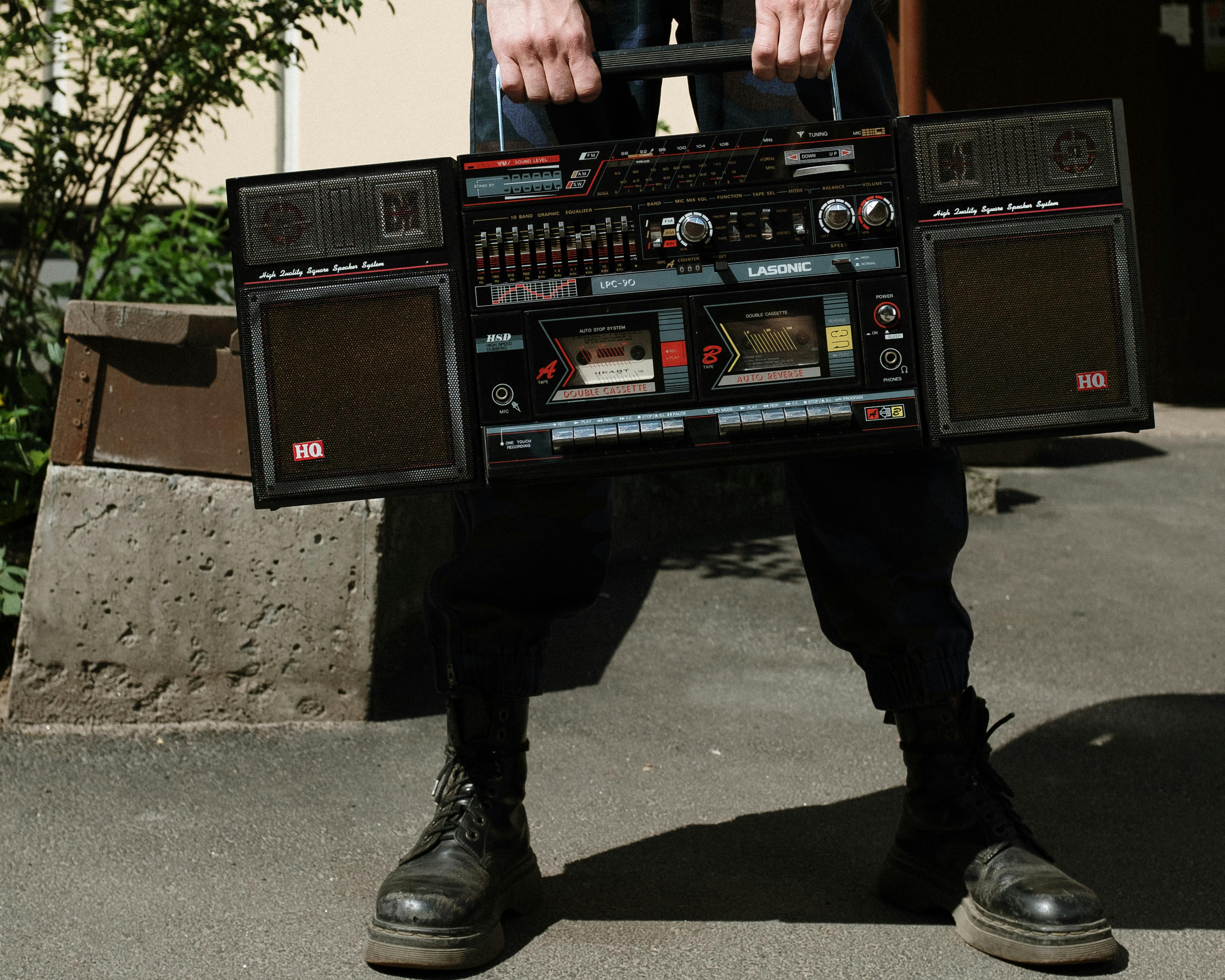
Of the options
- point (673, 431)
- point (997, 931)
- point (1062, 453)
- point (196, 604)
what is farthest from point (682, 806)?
point (1062, 453)

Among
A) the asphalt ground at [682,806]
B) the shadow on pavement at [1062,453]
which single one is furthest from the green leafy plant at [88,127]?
the shadow on pavement at [1062,453]

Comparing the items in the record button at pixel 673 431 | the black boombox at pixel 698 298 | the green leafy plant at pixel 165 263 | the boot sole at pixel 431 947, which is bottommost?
the boot sole at pixel 431 947

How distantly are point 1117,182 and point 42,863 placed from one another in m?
1.78

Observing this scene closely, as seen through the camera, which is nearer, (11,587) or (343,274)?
(343,274)

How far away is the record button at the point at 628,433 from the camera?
1470mm

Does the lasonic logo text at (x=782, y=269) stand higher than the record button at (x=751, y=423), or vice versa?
the lasonic logo text at (x=782, y=269)

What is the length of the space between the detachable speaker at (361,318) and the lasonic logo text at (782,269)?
34cm

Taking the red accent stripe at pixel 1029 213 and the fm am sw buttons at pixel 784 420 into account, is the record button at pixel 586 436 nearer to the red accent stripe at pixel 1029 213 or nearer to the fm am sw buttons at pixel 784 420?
the fm am sw buttons at pixel 784 420

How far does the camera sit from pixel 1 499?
109 inches

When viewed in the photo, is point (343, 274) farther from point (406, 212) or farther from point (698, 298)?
point (698, 298)

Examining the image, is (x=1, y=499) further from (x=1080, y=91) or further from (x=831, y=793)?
(x=1080, y=91)

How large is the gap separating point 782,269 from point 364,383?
0.49 metres

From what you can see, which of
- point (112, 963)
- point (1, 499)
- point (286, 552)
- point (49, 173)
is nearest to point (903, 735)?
point (112, 963)

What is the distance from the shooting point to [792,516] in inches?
67.7
